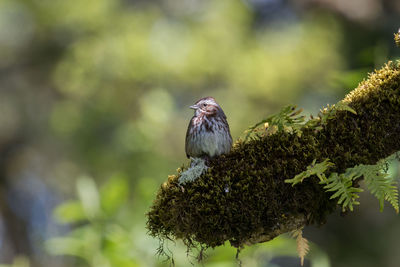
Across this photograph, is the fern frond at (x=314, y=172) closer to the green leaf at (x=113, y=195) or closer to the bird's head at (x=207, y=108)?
the bird's head at (x=207, y=108)

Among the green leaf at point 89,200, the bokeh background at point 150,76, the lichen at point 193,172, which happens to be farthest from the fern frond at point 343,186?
the bokeh background at point 150,76

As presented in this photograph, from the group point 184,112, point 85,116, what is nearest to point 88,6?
point 85,116

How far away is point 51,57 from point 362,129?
8480 mm

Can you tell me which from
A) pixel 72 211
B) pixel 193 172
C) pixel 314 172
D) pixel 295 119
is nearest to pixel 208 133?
pixel 193 172

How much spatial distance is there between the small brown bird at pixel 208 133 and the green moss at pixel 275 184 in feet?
1.00

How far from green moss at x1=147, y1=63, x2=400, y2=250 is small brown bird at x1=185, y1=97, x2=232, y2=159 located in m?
0.31

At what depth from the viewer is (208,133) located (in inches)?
116

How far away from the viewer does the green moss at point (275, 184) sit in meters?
2.26

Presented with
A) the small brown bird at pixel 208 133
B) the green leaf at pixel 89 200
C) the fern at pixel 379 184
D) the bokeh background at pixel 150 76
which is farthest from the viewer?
the bokeh background at pixel 150 76

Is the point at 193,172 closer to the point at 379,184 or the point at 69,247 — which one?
the point at 379,184

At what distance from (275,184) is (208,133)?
2.58 ft

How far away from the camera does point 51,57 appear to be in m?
9.68

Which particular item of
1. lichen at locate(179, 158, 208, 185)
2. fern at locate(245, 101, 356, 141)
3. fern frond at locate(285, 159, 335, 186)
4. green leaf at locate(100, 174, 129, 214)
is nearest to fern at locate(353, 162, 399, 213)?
fern frond at locate(285, 159, 335, 186)

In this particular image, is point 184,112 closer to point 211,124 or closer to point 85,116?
point 85,116
